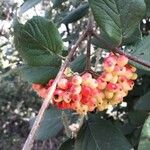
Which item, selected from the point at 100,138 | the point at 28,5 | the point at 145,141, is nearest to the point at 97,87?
the point at 145,141

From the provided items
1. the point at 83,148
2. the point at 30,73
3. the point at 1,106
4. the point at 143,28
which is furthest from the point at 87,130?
the point at 1,106

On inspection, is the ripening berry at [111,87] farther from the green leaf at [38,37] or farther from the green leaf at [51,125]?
the green leaf at [51,125]

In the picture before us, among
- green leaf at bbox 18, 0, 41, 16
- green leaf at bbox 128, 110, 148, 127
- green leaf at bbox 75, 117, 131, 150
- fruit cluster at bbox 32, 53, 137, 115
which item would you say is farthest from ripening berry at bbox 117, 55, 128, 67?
green leaf at bbox 128, 110, 148, 127

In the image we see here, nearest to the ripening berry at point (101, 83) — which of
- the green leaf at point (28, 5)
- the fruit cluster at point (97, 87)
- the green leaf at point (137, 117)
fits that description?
the fruit cluster at point (97, 87)

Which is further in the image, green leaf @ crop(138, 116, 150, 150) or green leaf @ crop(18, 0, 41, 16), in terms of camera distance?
green leaf @ crop(18, 0, 41, 16)

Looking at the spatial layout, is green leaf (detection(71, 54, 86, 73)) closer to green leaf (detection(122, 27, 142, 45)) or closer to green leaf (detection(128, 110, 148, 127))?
green leaf (detection(122, 27, 142, 45))

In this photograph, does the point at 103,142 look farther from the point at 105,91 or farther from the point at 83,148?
the point at 105,91
